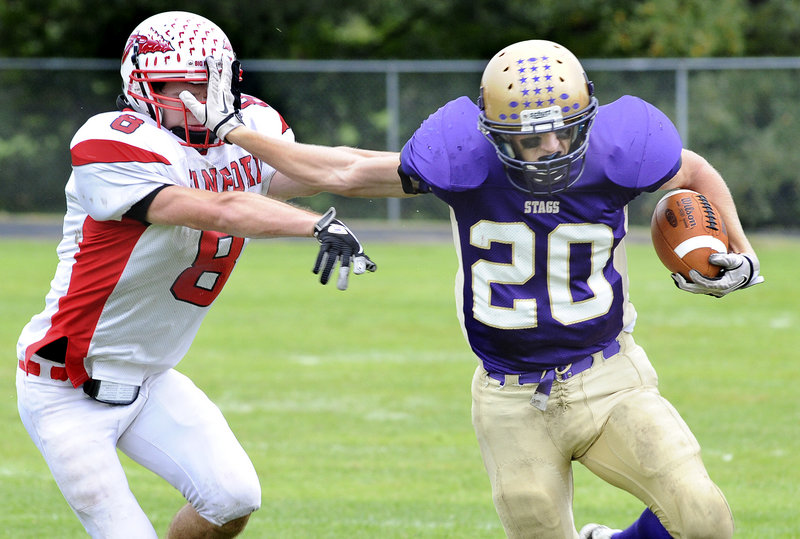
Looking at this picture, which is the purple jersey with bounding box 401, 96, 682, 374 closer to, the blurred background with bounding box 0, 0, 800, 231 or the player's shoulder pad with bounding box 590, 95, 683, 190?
the player's shoulder pad with bounding box 590, 95, 683, 190

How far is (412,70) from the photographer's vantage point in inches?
609

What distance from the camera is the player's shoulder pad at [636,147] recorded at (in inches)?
136

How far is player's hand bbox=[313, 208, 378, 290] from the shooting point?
3.18 m

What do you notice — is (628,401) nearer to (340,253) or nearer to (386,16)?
(340,253)

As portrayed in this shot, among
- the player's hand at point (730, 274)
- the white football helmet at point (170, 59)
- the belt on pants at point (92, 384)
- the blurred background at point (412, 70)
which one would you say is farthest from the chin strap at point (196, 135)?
the blurred background at point (412, 70)

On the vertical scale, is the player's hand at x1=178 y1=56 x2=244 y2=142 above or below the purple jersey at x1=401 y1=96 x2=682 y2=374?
above

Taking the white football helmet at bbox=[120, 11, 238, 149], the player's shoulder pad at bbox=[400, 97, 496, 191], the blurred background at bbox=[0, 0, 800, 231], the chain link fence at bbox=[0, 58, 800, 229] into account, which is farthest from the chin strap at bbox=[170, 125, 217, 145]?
the blurred background at bbox=[0, 0, 800, 231]

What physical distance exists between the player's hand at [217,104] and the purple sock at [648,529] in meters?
1.72

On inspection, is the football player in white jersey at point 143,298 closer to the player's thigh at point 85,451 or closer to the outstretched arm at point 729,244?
the player's thigh at point 85,451

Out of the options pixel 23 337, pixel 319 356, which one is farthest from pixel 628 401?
pixel 319 356

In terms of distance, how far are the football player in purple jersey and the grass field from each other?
1.47 m

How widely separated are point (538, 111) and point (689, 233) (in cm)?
72

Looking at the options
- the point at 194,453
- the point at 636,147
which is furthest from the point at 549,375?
the point at 194,453

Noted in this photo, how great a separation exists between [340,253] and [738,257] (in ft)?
4.12
